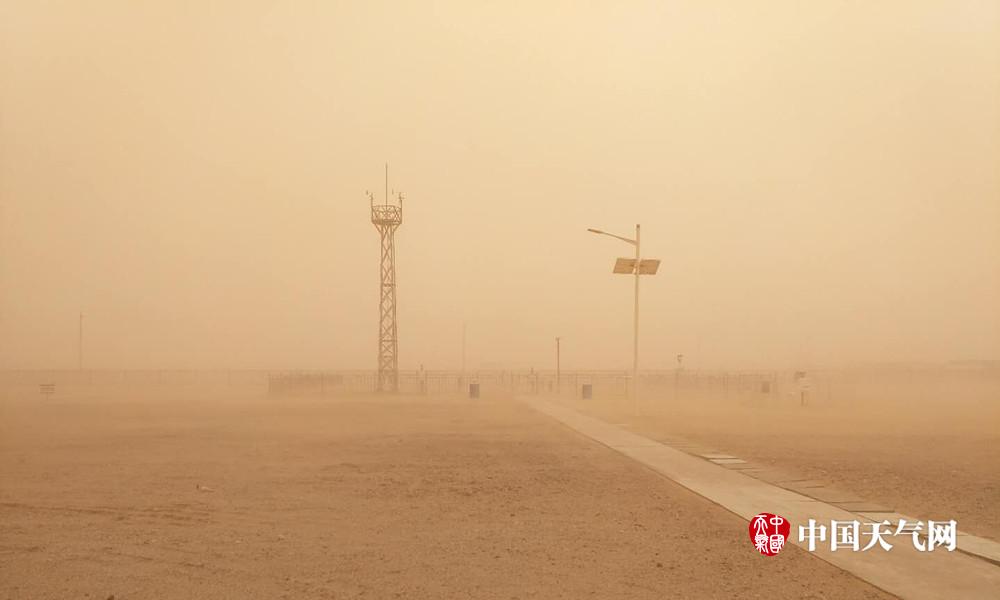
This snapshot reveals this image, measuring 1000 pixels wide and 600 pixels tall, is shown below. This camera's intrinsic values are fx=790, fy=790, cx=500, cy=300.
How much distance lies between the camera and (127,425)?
27.9 metres

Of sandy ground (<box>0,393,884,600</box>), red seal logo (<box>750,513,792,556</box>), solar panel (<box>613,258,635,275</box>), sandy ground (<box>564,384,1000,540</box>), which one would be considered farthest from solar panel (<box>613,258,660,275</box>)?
red seal logo (<box>750,513,792,556</box>)

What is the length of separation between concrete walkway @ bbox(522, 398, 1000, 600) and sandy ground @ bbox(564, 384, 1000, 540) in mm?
1272

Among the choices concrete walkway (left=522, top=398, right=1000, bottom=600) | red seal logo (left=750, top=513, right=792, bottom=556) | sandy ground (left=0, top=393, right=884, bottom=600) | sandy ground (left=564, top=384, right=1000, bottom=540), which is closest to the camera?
concrete walkway (left=522, top=398, right=1000, bottom=600)

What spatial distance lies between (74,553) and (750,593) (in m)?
7.35

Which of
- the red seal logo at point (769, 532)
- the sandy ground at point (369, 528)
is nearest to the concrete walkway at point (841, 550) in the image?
the red seal logo at point (769, 532)

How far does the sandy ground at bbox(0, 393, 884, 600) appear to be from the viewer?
780cm

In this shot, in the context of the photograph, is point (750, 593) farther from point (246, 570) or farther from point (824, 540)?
point (246, 570)

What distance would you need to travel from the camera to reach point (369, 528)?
410 inches

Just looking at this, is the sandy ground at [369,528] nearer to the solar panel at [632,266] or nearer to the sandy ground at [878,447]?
the sandy ground at [878,447]

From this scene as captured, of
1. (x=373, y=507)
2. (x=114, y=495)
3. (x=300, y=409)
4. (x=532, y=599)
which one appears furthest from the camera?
(x=300, y=409)

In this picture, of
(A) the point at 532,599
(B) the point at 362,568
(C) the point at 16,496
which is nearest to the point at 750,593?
(A) the point at 532,599

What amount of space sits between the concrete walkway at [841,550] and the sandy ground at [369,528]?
33 centimetres

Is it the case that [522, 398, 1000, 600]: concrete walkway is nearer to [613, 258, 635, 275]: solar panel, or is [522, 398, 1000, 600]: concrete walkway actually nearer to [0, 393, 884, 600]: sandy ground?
[0, 393, 884, 600]: sandy ground

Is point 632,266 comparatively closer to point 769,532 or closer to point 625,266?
point 625,266
